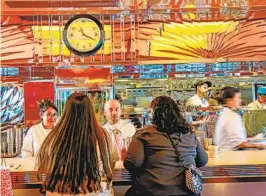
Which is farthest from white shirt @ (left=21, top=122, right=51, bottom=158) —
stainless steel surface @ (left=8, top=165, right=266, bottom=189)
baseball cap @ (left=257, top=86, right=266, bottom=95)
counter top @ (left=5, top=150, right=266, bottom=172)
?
baseball cap @ (left=257, top=86, right=266, bottom=95)

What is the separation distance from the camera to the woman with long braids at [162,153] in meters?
2.64

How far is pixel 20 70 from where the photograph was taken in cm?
521

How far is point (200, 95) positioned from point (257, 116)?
0.81 meters

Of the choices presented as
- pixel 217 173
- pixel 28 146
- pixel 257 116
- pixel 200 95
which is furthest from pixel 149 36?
pixel 217 173

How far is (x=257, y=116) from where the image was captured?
5633mm

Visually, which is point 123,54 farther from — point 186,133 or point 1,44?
point 186,133

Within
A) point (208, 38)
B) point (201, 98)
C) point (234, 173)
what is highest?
point (208, 38)

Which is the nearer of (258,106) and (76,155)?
(76,155)

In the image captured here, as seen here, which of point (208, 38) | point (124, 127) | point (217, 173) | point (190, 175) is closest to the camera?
point (190, 175)

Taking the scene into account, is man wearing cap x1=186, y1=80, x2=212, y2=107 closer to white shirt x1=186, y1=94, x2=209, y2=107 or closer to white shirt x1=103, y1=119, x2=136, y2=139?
white shirt x1=186, y1=94, x2=209, y2=107

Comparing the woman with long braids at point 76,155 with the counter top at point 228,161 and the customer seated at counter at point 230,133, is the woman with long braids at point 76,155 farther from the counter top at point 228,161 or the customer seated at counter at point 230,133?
the customer seated at counter at point 230,133

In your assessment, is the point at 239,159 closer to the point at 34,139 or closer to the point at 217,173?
the point at 217,173

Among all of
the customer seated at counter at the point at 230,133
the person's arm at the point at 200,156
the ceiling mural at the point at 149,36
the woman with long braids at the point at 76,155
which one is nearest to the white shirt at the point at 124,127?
the ceiling mural at the point at 149,36

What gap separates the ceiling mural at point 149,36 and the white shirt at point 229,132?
936mm
